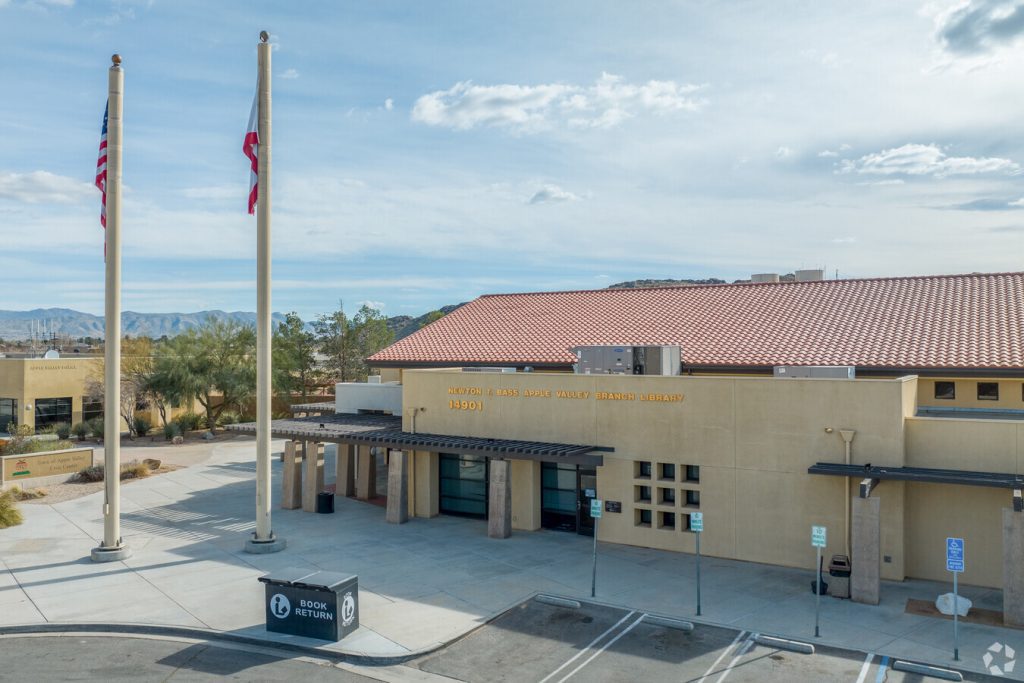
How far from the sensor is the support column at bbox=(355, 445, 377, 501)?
31.8 meters

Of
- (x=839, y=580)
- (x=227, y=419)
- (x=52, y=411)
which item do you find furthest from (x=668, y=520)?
(x=52, y=411)

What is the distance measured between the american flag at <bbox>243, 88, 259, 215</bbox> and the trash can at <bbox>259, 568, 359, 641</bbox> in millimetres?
10947

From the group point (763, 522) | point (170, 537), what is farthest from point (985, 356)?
point (170, 537)

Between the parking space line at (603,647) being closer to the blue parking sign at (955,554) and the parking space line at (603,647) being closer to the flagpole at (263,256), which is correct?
the blue parking sign at (955,554)

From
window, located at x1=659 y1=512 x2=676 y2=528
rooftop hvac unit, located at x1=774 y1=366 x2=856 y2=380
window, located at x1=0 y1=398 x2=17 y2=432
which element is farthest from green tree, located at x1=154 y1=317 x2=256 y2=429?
rooftop hvac unit, located at x1=774 y1=366 x2=856 y2=380

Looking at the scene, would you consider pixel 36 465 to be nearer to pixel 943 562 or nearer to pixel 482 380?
pixel 482 380

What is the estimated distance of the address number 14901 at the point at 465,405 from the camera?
27.0 meters

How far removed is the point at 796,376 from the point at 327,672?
1557cm

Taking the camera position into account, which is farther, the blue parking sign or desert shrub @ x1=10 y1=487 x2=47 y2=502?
desert shrub @ x1=10 y1=487 x2=47 y2=502

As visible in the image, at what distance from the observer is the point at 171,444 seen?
48.1 meters

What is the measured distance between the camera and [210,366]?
51500mm

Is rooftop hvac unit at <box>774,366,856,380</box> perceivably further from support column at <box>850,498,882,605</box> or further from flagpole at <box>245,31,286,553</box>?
flagpole at <box>245,31,286,553</box>

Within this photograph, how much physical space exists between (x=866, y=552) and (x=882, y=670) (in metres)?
4.31

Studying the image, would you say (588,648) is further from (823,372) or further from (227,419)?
(227,419)
